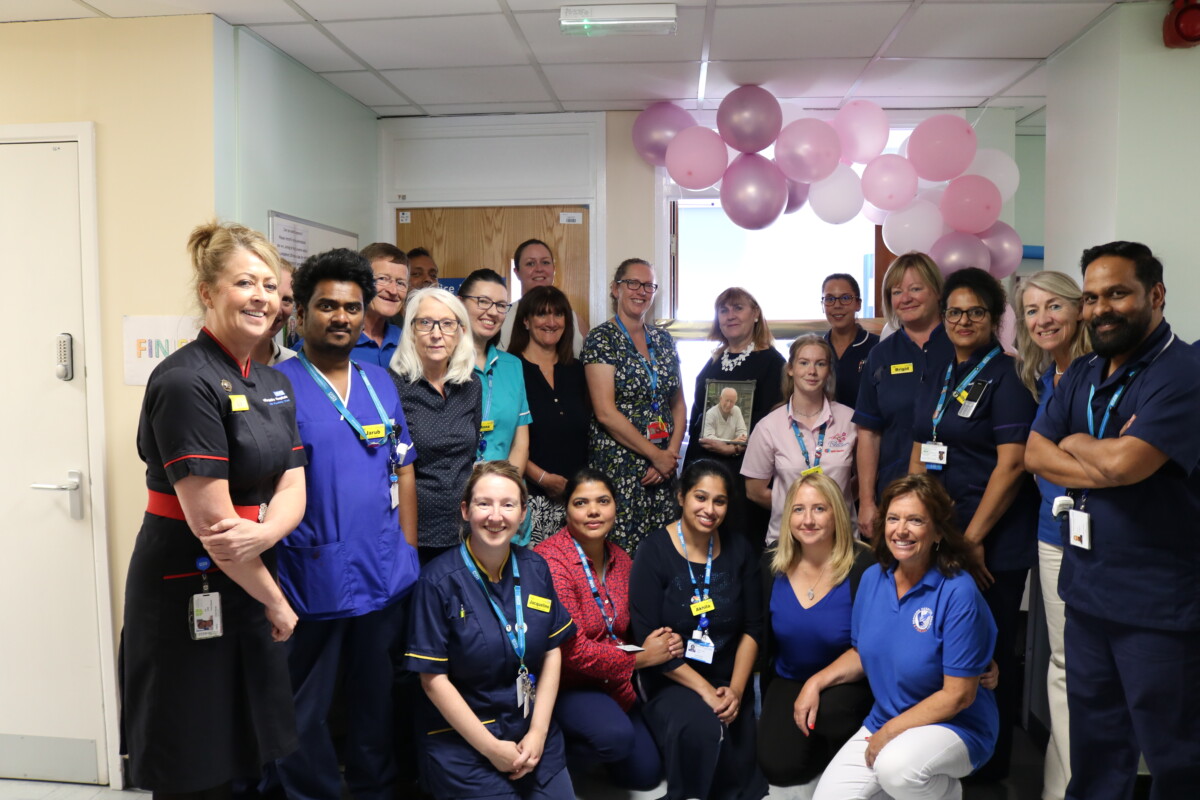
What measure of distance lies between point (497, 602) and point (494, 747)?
388 millimetres

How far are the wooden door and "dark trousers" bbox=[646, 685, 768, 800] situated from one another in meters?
2.34

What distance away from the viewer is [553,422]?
328 cm

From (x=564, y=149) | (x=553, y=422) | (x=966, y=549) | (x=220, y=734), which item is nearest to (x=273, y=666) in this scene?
(x=220, y=734)

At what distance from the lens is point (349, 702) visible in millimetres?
2451

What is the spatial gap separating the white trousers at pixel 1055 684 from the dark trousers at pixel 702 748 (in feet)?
3.02

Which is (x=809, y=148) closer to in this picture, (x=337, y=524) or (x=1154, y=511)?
(x=1154, y=511)

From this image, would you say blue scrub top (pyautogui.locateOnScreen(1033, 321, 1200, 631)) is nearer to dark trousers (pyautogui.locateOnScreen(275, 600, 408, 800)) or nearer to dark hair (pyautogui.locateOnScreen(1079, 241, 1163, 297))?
dark hair (pyautogui.locateOnScreen(1079, 241, 1163, 297))

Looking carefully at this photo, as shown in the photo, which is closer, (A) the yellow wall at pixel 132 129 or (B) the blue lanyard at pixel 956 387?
(B) the blue lanyard at pixel 956 387

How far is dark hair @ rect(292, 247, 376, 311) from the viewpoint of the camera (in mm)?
2332

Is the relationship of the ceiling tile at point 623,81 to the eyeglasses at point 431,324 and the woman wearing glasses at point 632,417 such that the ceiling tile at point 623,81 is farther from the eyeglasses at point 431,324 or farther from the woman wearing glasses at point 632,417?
the eyeglasses at point 431,324

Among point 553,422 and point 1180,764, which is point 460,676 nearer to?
point 553,422

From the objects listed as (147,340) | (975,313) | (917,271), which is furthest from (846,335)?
(147,340)

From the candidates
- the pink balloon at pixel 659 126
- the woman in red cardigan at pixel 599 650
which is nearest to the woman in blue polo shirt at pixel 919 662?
the woman in red cardigan at pixel 599 650

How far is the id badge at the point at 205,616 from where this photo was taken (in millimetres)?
1821
